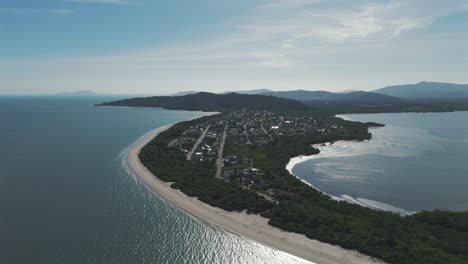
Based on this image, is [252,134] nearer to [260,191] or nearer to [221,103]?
[260,191]

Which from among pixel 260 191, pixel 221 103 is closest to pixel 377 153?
pixel 260 191

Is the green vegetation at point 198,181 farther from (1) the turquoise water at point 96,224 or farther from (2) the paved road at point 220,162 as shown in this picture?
(1) the turquoise water at point 96,224

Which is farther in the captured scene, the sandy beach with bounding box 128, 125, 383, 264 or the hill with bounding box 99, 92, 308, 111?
the hill with bounding box 99, 92, 308, 111

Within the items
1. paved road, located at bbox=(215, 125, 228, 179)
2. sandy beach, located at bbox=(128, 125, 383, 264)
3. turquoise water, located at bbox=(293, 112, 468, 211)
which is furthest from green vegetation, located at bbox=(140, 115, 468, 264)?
turquoise water, located at bbox=(293, 112, 468, 211)

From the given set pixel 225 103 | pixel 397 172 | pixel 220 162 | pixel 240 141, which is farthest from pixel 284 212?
pixel 225 103

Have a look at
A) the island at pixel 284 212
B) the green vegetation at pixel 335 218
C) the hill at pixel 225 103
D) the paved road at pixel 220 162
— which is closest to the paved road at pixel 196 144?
the island at pixel 284 212

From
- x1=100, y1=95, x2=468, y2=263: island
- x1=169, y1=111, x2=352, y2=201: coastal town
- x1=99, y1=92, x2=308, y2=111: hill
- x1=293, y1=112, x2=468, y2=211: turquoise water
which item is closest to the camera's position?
x1=100, y1=95, x2=468, y2=263: island

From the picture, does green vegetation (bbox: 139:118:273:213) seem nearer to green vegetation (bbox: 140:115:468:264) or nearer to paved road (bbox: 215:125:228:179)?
green vegetation (bbox: 140:115:468:264)
